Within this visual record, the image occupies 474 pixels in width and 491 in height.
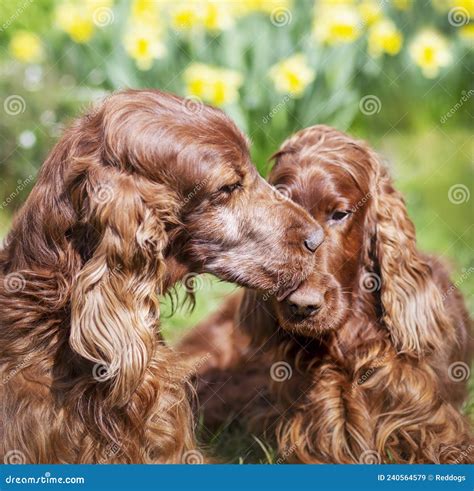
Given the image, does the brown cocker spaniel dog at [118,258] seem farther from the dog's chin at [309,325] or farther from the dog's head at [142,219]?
the dog's chin at [309,325]

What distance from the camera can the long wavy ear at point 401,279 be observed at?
4129 mm

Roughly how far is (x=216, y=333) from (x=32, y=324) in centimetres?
189

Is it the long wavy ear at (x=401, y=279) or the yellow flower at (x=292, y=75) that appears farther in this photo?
the yellow flower at (x=292, y=75)

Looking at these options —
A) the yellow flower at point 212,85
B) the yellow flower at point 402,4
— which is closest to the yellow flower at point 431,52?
the yellow flower at point 402,4

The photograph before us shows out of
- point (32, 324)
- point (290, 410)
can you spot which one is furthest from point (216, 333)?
point (32, 324)

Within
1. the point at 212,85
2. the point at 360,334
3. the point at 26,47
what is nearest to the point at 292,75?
the point at 212,85

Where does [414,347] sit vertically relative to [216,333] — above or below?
above

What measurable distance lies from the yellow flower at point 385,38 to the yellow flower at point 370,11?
6cm

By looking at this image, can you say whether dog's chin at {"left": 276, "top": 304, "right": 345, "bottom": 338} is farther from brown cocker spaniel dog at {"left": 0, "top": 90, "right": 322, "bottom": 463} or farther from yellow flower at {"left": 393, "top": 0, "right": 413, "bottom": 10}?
yellow flower at {"left": 393, "top": 0, "right": 413, "bottom": 10}

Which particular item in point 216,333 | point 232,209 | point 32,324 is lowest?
point 216,333

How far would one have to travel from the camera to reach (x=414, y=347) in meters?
4.12

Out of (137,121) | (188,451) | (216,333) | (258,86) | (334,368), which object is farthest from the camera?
(258,86)

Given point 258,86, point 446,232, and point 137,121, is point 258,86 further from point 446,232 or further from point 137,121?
point 137,121

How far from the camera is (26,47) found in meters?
5.54
